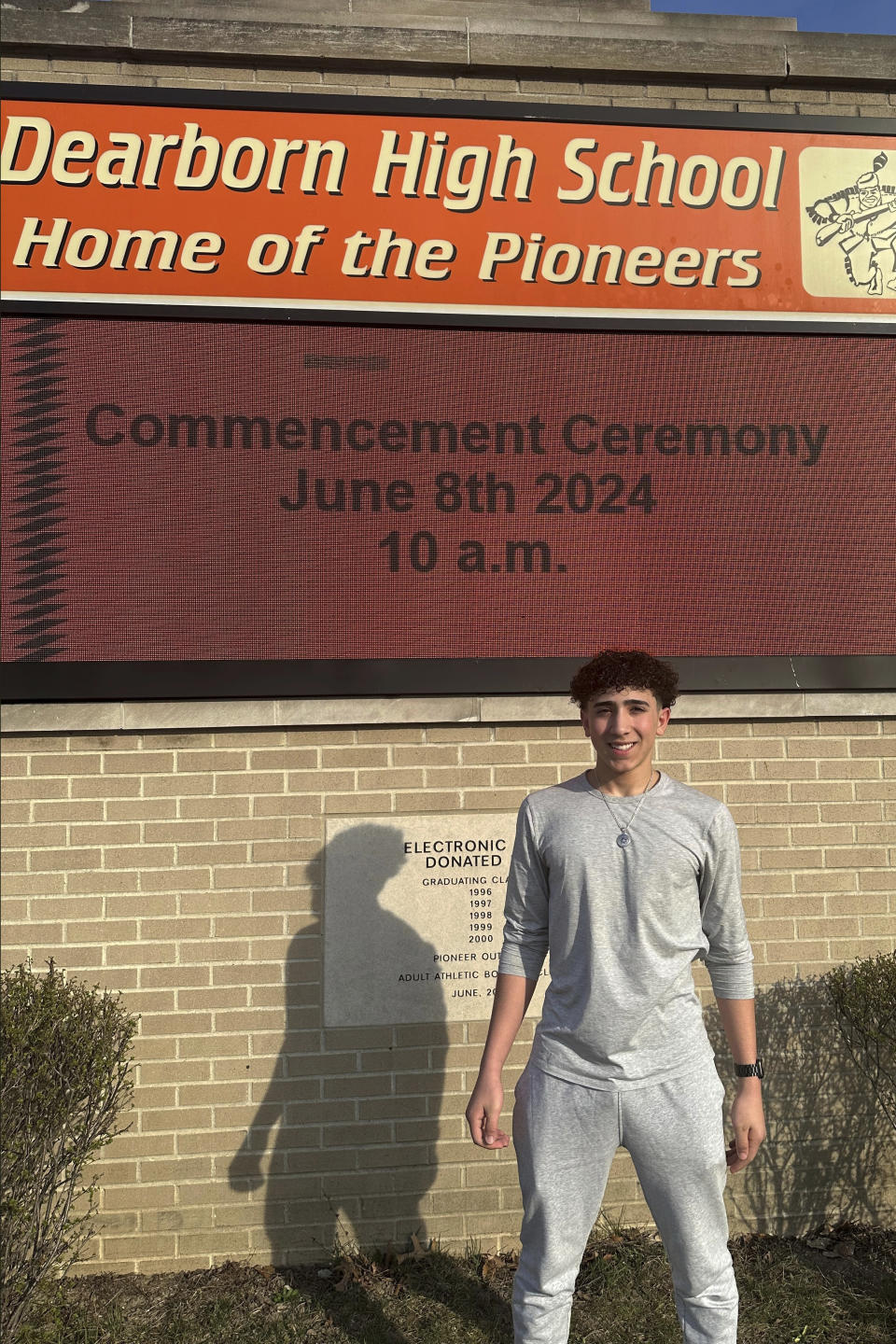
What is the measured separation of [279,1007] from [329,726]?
47.4 inches

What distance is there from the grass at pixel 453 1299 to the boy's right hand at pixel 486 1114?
4.71 ft

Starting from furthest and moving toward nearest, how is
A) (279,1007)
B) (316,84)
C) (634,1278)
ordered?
(316,84)
(279,1007)
(634,1278)

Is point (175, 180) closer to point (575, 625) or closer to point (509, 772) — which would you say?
point (575, 625)

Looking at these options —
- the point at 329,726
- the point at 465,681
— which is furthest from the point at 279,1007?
the point at 465,681

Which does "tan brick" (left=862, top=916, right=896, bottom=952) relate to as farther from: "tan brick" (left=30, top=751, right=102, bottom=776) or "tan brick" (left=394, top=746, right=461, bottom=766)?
"tan brick" (left=30, top=751, right=102, bottom=776)

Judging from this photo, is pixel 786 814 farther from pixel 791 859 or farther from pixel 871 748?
pixel 871 748

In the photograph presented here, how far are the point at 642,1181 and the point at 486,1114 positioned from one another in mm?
448

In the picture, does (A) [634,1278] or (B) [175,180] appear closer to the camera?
(A) [634,1278]

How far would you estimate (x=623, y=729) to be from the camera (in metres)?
2.60

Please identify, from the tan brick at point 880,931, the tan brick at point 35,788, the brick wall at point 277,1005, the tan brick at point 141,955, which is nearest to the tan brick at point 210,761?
the brick wall at point 277,1005

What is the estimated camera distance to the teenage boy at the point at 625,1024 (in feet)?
8.16

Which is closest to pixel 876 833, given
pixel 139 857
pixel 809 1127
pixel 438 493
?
pixel 809 1127

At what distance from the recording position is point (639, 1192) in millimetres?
4184

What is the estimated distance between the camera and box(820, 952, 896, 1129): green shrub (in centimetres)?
378
